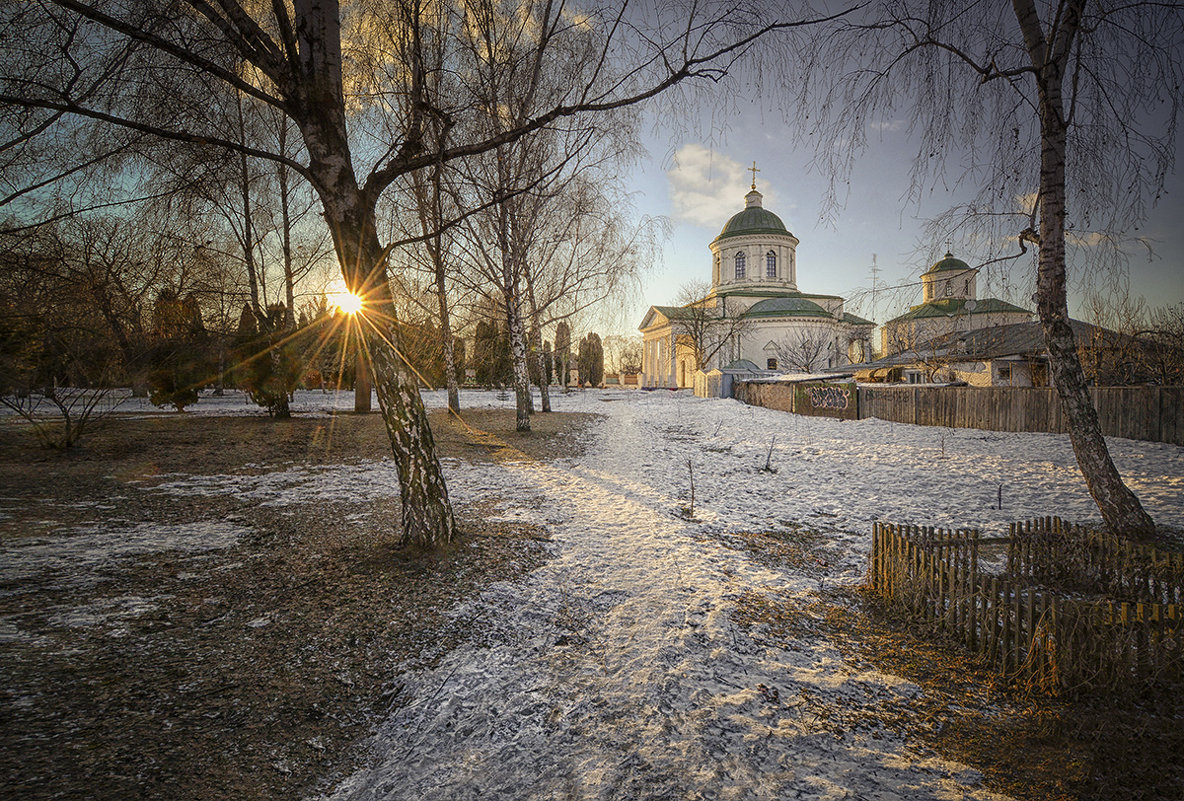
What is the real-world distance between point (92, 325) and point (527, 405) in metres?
11.4

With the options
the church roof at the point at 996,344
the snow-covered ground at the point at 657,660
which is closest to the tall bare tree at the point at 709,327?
the church roof at the point at 996,344

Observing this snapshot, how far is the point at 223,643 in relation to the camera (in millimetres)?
3633

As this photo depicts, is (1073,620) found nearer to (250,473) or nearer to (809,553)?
(809,553)

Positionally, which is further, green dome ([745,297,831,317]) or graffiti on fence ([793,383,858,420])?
green dome ([745,297,831,317])

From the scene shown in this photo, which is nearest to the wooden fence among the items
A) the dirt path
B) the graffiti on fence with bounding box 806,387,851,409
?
the graffiti on fence with bounding box 806,387,851,409

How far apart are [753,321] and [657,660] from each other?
52776mm

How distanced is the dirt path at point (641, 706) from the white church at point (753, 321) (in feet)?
154

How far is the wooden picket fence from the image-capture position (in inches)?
127

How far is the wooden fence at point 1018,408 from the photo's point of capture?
13.8 m

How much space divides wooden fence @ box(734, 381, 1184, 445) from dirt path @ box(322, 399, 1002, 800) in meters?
10.6

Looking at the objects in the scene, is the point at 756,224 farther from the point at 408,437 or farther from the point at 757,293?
the point at 408,437

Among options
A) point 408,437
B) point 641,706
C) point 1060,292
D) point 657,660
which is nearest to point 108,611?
point 408,437

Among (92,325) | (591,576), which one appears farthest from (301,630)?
(92,325)

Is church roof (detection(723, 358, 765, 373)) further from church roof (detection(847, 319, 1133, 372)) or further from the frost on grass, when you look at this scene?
the frost on grass
